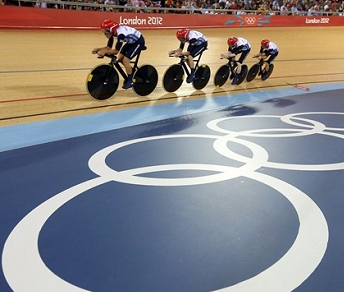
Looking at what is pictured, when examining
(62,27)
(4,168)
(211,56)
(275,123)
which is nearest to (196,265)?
(4,168)

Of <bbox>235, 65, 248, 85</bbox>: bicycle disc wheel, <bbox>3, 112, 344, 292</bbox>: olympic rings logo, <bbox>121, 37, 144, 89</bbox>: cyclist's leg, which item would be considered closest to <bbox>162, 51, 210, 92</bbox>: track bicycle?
<bbox>121, 37, 144, 89</bbox>: cyclist's leg

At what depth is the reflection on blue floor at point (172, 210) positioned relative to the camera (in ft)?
5.79

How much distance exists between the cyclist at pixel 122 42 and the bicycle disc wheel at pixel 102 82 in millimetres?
196

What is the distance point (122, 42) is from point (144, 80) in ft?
2.89

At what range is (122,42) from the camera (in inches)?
189

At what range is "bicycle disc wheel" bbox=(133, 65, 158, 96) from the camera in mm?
5429

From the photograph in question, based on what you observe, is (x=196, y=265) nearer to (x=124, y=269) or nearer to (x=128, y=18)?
(x=124, y=269)

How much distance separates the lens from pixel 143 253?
1929mm

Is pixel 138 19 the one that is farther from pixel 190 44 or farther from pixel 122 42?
pixel 122 42

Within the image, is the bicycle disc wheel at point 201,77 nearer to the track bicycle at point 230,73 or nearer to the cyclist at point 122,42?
the track bicycle at point 230,73

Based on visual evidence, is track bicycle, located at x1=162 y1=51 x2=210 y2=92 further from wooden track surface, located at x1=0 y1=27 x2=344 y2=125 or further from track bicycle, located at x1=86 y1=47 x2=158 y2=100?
track bicycle, located at x1=86 y1=47 x2=158 y2=100

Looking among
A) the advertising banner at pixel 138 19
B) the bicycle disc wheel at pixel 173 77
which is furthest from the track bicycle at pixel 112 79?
the advertising banner at pixel 138 19

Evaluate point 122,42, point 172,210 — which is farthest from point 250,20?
point 172,210

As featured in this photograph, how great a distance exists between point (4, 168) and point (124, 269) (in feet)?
5.52
